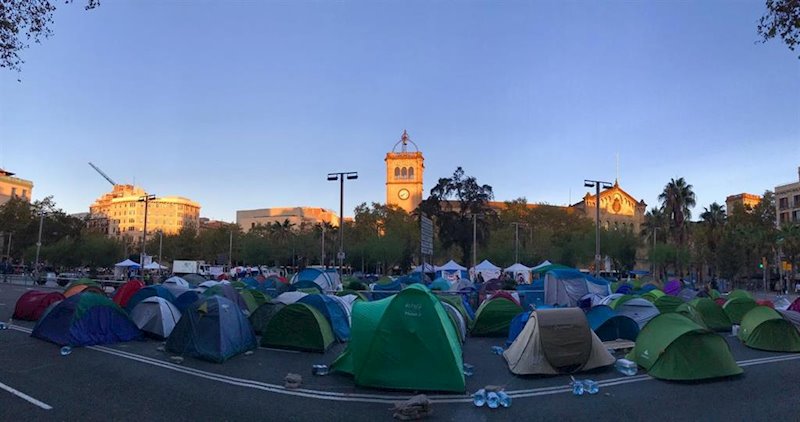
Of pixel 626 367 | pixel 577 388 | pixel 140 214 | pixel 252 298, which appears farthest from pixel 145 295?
pixel 140 214

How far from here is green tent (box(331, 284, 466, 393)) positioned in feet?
31.6

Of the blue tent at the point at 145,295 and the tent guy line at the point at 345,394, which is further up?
the blue tent at the point at 145,295

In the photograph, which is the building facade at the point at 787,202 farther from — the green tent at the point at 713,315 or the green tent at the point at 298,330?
the green tent at the point at 298,330

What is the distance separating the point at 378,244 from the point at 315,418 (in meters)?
56.2

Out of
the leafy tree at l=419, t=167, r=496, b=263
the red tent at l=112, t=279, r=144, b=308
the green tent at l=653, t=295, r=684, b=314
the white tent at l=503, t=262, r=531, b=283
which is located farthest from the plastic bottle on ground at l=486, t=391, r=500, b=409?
the leafy tree at l=419, t=167, r=496, b=263

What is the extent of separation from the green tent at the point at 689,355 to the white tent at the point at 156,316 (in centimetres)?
1207

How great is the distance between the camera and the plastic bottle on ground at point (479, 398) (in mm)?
8930

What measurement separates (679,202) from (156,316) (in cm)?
5709

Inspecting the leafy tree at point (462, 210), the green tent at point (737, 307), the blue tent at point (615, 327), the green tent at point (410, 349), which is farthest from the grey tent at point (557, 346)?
the leafy tree at point (462, 210)

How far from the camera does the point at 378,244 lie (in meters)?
64.3

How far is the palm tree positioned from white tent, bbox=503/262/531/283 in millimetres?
24618

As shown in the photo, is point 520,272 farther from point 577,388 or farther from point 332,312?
point 577,388

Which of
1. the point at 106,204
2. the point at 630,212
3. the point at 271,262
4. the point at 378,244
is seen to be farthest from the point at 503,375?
the point at 106,204

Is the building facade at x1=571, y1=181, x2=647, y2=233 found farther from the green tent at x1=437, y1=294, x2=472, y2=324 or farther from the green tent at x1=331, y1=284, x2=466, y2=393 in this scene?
the green tent at x1=331, y1=284, x2=466, y2=393
